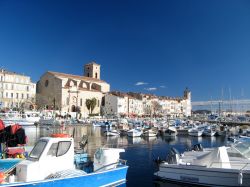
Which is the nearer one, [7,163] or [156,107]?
[7,163]

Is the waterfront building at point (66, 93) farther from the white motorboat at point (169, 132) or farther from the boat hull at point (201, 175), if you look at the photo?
the boat hull at point (201, 175)

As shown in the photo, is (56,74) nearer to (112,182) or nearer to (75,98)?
(75,98)

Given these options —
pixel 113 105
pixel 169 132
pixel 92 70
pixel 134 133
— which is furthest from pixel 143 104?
pixel 134 133

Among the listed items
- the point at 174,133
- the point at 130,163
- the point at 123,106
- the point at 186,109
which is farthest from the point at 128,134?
the point at 186,109

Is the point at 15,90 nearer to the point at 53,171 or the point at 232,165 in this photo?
the point at 53,171

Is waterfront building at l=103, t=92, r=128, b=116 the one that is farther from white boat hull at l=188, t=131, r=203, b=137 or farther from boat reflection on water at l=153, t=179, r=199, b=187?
boat reflection on water at l=153, t=179, r=199, b=187

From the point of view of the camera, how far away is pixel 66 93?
3991 inches

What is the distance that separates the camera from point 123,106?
4638 inches

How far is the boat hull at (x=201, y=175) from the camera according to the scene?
14.3m

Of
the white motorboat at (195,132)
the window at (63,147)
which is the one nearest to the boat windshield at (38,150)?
the window at (63,147)

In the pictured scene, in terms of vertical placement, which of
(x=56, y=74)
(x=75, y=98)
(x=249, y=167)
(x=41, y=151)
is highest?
(x=56, y=74)

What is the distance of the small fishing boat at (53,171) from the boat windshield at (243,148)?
791cm

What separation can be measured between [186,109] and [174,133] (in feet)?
393

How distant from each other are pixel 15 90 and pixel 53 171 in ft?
285
